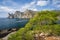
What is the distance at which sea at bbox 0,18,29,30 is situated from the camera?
182 inches

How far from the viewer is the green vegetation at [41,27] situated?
3.98m

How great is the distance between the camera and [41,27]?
409cm

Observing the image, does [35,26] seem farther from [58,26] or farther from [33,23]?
[58,26]

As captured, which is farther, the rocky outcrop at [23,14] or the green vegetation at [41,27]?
the rocky outcrop at [23,14]

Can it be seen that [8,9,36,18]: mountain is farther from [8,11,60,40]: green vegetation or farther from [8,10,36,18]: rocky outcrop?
[8,11,60,40]: green vegetation

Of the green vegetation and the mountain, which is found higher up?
the mountain

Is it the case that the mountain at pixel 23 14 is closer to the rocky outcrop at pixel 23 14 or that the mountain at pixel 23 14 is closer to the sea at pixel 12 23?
the rocky outcrop at pixel 23 14

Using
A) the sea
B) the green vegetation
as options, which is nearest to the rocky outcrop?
the sea

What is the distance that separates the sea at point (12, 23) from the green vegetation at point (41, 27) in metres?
0.50

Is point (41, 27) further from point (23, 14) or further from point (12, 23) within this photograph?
point (12, 23)

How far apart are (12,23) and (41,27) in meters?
0.98

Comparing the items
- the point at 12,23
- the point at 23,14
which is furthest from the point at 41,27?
the point at 12,23

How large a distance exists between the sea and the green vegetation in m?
0.50

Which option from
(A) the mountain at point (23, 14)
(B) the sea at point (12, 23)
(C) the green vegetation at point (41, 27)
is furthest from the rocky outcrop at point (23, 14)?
(C) the green vegetation at point (41, 27)
